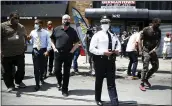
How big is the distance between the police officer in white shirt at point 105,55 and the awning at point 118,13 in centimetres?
1494

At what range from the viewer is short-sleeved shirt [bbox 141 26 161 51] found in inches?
352

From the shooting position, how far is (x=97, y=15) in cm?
2214

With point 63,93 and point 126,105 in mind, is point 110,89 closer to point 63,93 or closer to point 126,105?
point 126,105

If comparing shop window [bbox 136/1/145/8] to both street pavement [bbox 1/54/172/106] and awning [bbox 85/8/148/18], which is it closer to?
awning [bbox 85/8/148/18]

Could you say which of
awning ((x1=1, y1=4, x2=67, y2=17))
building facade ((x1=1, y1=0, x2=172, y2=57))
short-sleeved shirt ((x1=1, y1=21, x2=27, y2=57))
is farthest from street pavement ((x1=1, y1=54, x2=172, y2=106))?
awning ((x1=1, y1=4, x2=67, y2=17))

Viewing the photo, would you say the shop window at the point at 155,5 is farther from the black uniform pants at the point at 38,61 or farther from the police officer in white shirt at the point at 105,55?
the police officer in white shirt at the point at 105,55

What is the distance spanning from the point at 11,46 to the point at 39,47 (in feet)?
2.37

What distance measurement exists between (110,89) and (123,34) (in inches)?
574

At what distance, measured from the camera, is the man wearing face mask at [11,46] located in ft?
26.8

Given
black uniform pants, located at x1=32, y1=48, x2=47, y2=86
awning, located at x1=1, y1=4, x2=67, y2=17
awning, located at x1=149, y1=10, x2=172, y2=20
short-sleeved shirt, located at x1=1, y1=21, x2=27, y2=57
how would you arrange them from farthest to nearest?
1. awning, located at x1=1, y1=4, x2=67, y2=17
2. awning, located at x1=149, y1=10, x2=172, y2=20
3. black uniform pants, located at x1=32, y1=48, x2=47, y2=86
4. short-sleeved shirt, located at x1=1, y1=21, x2=27, y2=57

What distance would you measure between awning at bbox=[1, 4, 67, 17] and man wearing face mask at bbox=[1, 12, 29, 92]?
14.6 meters

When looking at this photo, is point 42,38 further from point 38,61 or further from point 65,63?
point 65,63

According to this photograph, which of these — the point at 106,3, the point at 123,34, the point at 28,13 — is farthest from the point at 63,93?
the point at 28,13

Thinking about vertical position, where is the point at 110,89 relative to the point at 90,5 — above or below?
below
